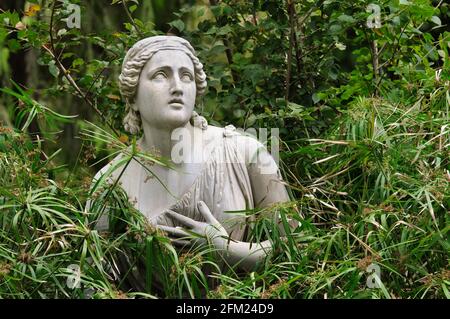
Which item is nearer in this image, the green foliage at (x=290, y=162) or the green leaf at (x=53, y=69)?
the green foliage at (x=290, y=162)

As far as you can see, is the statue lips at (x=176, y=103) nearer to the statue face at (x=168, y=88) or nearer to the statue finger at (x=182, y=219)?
the statue face at (x=168, y=88)

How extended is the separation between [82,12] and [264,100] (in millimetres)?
1106

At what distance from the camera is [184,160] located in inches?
319

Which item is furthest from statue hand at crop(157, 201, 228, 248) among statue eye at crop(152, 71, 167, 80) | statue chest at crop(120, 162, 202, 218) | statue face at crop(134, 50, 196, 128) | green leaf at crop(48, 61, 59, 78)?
green leaf at crop(48, 61, 59, 78)

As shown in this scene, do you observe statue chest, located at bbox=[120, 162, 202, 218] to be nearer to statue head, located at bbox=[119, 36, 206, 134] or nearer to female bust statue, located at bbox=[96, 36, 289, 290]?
female bust statue, located at bbox=[96, 36, 289, 290]

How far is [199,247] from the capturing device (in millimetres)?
7844

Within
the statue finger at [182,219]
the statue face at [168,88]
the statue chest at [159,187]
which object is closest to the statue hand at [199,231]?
the statue finger at [182,219]

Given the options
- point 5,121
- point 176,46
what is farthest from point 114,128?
point 176,46

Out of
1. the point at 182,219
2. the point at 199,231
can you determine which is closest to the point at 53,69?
the point at 182,219

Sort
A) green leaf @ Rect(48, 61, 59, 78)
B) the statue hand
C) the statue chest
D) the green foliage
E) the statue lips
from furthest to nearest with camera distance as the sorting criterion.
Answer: green leaf @ Rect(48, 61, 59, 78), the statue chest, the statue lips, the statue hand, the green foliage

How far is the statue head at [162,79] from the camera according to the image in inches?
314

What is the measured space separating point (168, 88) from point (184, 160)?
33 centimetres

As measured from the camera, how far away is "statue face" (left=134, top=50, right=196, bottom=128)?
Answer: 7977 millimetres

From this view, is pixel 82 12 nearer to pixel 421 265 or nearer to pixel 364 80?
pixel 364 80
